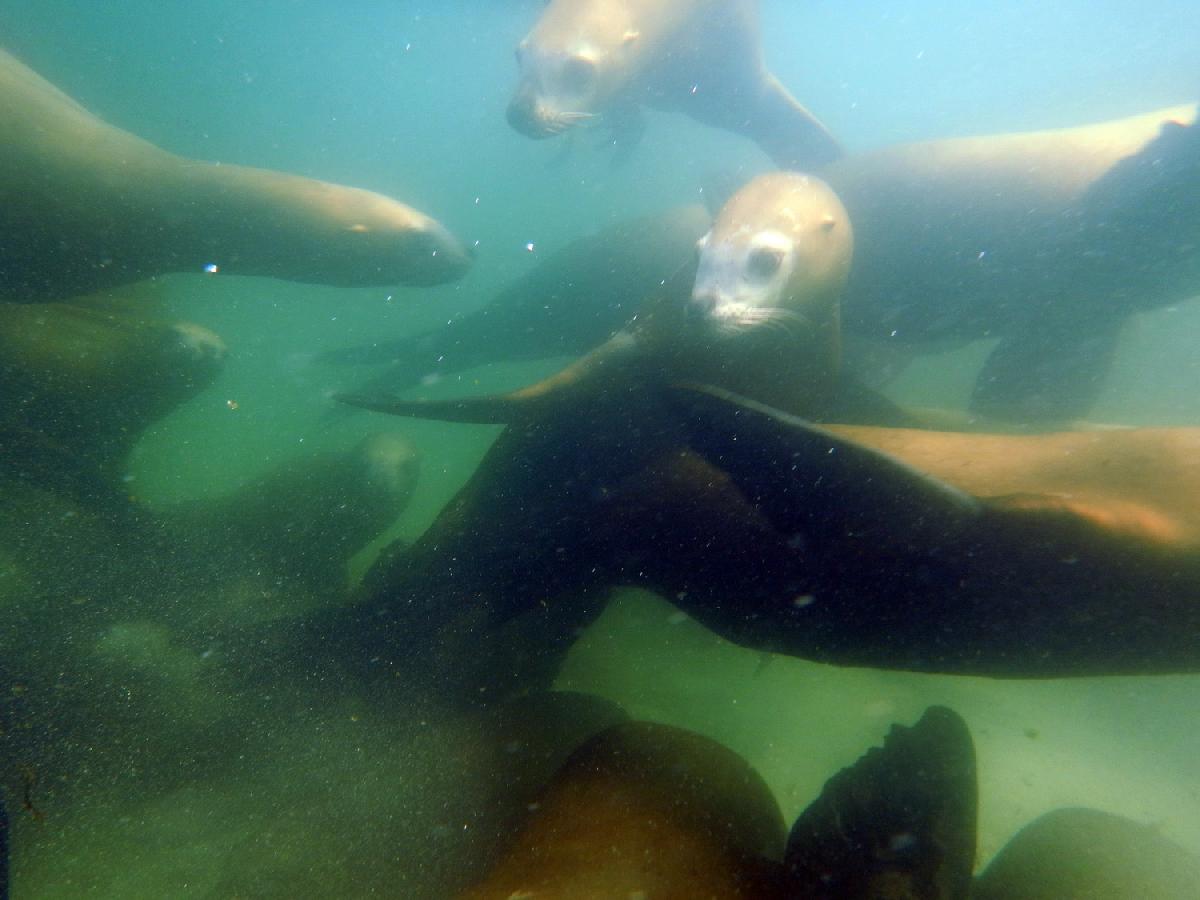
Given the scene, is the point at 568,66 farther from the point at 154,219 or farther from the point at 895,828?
the point at 895,828

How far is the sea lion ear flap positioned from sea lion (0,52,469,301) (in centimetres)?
230

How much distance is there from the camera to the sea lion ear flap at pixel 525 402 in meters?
2.98

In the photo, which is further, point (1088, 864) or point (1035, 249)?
point (1035, 249)

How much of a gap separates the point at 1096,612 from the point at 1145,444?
26.7 inches

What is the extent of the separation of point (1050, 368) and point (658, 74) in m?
4.31

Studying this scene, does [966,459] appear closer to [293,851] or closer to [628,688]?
[628,688]

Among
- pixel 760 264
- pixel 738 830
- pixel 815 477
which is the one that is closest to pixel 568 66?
pixel 760 264

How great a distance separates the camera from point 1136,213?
4.31m

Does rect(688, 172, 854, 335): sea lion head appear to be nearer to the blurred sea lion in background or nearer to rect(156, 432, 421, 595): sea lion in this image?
the blurred sea lion in background

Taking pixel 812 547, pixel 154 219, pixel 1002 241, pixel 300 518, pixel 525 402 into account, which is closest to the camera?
pixel 812 547

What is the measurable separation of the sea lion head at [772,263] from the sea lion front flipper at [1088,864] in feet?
8.11

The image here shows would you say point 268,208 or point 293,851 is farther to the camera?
point 268,208

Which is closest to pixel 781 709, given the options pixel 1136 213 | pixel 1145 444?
pixel 1145 444

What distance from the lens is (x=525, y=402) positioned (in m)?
2.97
